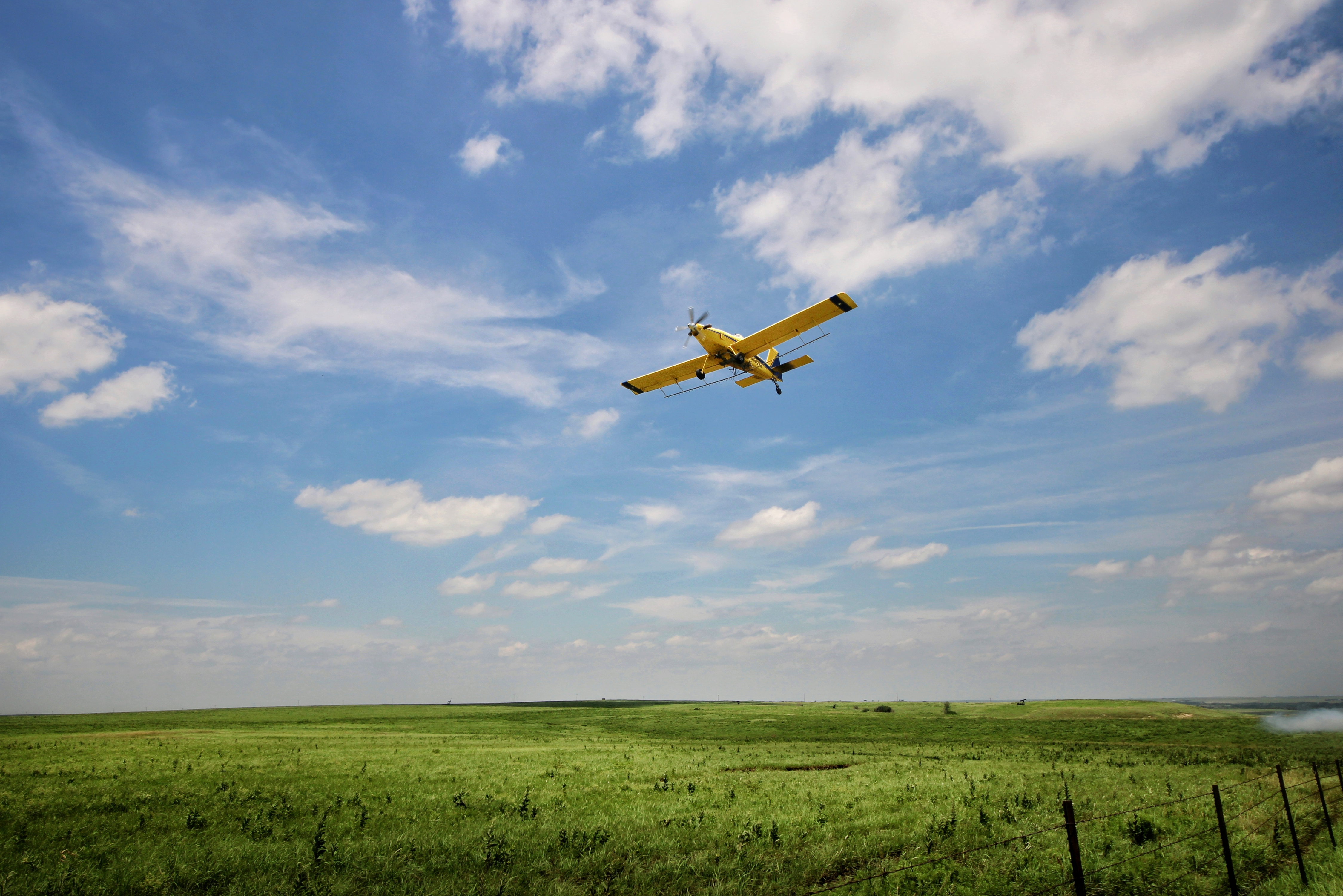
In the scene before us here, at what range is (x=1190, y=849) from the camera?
52.1 feet

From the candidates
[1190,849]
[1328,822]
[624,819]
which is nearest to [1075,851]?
[1190,849]

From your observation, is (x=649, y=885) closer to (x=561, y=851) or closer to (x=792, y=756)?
(x=561, y=851)

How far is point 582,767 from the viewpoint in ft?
112

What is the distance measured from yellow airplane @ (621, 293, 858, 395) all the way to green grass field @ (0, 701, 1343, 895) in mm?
21916

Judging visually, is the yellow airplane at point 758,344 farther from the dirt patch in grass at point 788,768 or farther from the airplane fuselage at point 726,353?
the dirt patch in grass at point 788,768

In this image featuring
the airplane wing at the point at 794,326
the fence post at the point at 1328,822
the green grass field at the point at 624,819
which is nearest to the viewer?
the green grass field at the point at 624,819

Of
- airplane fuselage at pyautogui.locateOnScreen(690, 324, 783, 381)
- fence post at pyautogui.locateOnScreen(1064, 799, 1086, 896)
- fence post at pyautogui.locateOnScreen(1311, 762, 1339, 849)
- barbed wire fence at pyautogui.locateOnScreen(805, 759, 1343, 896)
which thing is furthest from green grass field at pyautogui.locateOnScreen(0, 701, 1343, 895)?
airplane fuselage at pyautogui.locateOnScreen(690, 324, 783, 381)

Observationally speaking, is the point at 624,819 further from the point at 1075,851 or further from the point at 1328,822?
the point at 1328,822

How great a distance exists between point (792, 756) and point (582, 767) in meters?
15.2

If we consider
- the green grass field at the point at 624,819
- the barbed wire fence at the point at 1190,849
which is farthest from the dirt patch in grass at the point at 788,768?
the barbed wire fence at the point at 1190,849

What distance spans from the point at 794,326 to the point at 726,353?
4165 mm

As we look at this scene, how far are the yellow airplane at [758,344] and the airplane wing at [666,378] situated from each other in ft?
0.26

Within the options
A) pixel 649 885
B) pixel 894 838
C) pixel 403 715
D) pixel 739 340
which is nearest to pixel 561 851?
pixel 649 885

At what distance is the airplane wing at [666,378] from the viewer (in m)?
40.3
